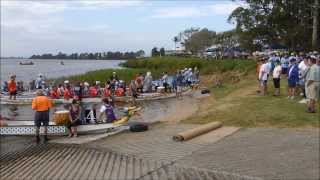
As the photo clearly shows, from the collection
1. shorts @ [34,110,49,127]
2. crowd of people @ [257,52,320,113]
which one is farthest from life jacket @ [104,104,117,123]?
crowd of people @ [257,52,320,113]

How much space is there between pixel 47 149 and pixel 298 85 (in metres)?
10.8

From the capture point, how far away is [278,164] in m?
11.5

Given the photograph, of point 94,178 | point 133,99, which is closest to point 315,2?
point 133,99

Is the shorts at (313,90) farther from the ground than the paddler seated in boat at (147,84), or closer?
farther from the ground

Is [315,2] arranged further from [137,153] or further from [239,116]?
[137,153]

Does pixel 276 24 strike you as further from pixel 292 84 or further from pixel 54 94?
pixel 292 84

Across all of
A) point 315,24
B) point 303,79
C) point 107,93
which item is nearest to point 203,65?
point 315,24

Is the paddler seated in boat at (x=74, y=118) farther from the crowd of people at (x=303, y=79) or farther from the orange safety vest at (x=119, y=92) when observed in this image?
the orange safety vest at (x=119, y=92)

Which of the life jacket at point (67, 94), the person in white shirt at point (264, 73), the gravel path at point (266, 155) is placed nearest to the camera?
the gravel path at point (266, 155)

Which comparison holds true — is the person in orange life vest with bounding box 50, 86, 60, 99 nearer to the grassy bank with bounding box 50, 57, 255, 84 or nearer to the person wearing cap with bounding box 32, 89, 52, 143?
the person wearing cap with bounding box 32, 89, 52, 143

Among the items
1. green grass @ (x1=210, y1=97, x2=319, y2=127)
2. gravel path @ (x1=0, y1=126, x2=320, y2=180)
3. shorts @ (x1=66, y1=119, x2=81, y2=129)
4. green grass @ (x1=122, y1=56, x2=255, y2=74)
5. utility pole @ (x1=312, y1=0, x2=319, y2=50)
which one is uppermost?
utility pole @ (x1=312, y1=0, x2=319, y2=50)

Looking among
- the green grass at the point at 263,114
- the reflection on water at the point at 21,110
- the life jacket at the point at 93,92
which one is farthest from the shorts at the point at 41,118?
the life jacket at the point at 93,92

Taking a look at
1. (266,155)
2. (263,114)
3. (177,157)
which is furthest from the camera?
(263,114)

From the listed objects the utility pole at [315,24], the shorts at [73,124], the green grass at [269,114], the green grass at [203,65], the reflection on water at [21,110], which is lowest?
the reflection on water at [21,110]
